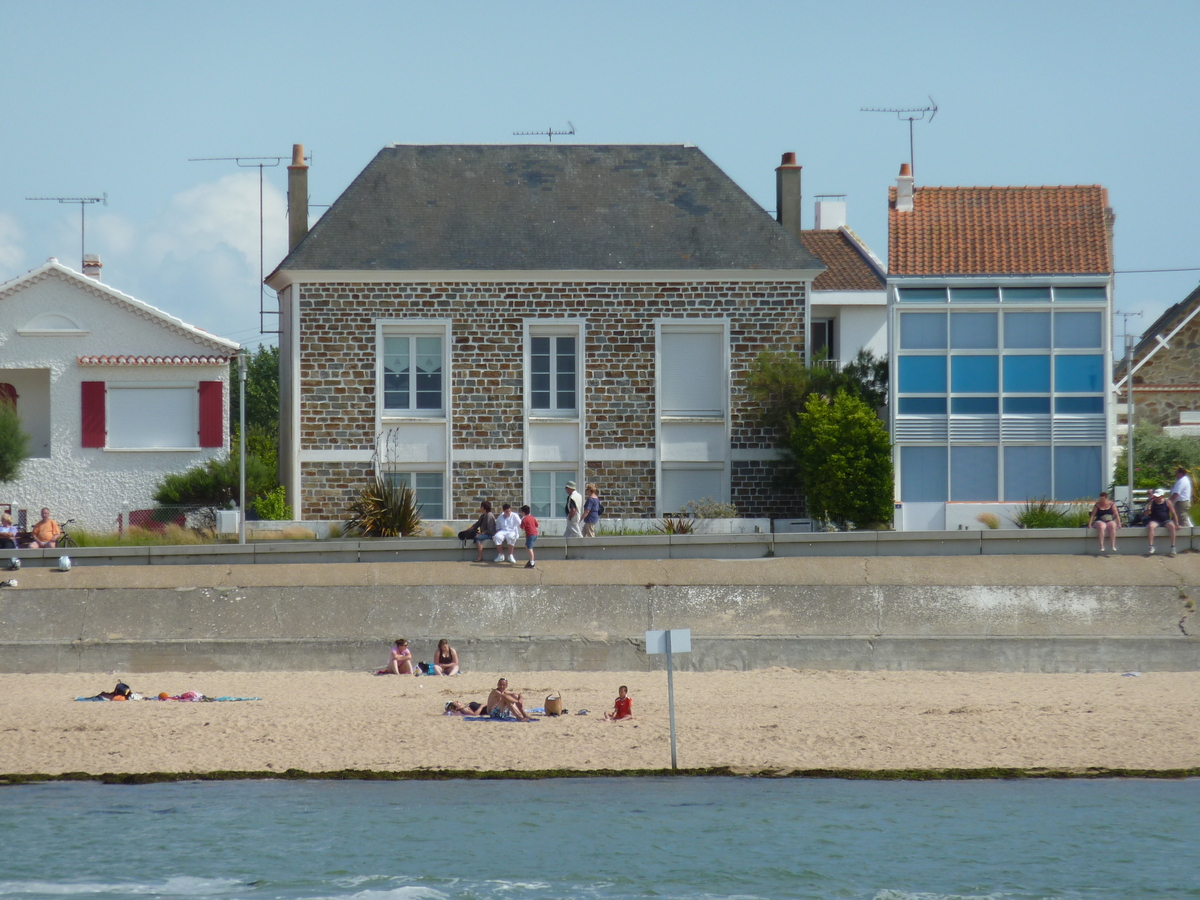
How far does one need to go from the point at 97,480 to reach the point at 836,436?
1447 cm

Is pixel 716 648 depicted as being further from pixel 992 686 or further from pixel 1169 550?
pixel 1169 550

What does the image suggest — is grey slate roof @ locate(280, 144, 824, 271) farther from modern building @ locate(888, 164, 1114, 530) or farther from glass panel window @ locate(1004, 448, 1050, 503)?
glass panel window @ locate(1004, 448, 1050, 503)

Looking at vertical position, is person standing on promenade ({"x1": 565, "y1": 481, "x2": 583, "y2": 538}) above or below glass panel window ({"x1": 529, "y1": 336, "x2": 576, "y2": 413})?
below

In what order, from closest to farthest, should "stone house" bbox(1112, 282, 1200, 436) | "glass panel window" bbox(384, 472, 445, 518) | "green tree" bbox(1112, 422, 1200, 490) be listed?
1. "glass panel window" bbox(384, 472, 445, 518)
2. "green tree" bbox(1112, 422, 1200, 490)
3. "stone house" bbox(1112, 282, 1200, 436)

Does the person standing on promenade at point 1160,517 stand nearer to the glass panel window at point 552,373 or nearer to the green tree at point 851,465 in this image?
the green tree at point 851,465

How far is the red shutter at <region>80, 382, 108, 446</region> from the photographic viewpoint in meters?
29.9

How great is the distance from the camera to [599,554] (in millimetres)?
24547

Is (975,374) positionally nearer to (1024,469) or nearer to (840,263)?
(1024,469)

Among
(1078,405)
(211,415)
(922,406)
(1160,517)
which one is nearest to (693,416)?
(922,406)

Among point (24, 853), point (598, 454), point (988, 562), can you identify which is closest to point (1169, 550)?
point (988, 562)

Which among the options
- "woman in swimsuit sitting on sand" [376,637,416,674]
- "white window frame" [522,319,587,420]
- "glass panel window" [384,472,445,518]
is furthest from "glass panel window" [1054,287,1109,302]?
"woman in swimsuit sitting on sand" [376,637,416,674]

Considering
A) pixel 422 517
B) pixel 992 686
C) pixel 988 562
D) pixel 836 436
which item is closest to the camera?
pixel 992 686

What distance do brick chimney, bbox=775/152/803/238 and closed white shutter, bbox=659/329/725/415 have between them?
10.5 ft

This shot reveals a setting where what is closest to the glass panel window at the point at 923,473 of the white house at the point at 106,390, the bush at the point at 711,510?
the bush at the point at 711,510
